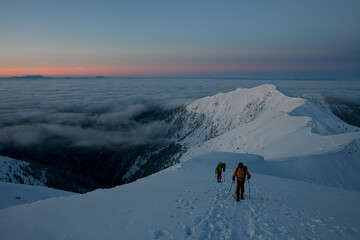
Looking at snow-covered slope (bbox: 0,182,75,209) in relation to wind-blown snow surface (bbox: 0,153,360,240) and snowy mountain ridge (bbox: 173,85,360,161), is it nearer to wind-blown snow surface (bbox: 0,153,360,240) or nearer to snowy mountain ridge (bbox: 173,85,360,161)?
wind-blown snow surface (bbox: 0,153,360,240)

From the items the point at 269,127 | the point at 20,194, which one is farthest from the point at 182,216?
the point at 269,127

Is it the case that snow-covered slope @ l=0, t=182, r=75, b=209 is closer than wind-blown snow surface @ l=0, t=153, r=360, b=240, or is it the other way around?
wind-blown snow surface @ l=0, t=153, r=360, b=240

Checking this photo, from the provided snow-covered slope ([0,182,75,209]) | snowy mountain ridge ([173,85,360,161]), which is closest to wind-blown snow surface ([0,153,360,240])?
snowy mountain ridge ([173,85,360,161])

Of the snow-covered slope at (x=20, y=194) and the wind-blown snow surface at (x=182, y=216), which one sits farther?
the snow-covered slope at (x=20, y=194)

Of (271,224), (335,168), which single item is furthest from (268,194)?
(335,168)

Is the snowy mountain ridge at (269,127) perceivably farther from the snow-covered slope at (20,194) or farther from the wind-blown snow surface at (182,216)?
the snow-covered slope at (20,194)

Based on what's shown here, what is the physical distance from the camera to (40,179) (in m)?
105

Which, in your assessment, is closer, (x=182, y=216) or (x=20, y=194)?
(x=182, y=216)

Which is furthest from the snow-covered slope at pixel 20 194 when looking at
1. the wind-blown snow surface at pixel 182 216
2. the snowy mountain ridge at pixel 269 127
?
the snowy mountain ridge at pixel 269 127

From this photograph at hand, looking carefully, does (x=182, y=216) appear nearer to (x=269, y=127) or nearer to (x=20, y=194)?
(x=20, y=194)

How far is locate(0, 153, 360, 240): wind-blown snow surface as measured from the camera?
22.0 ft

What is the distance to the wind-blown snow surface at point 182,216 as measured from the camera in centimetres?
672

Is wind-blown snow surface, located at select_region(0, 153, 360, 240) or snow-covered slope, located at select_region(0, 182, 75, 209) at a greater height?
wind-blown snow surface, located at select_region(0, 153, 360, 240)

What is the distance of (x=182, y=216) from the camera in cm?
772
